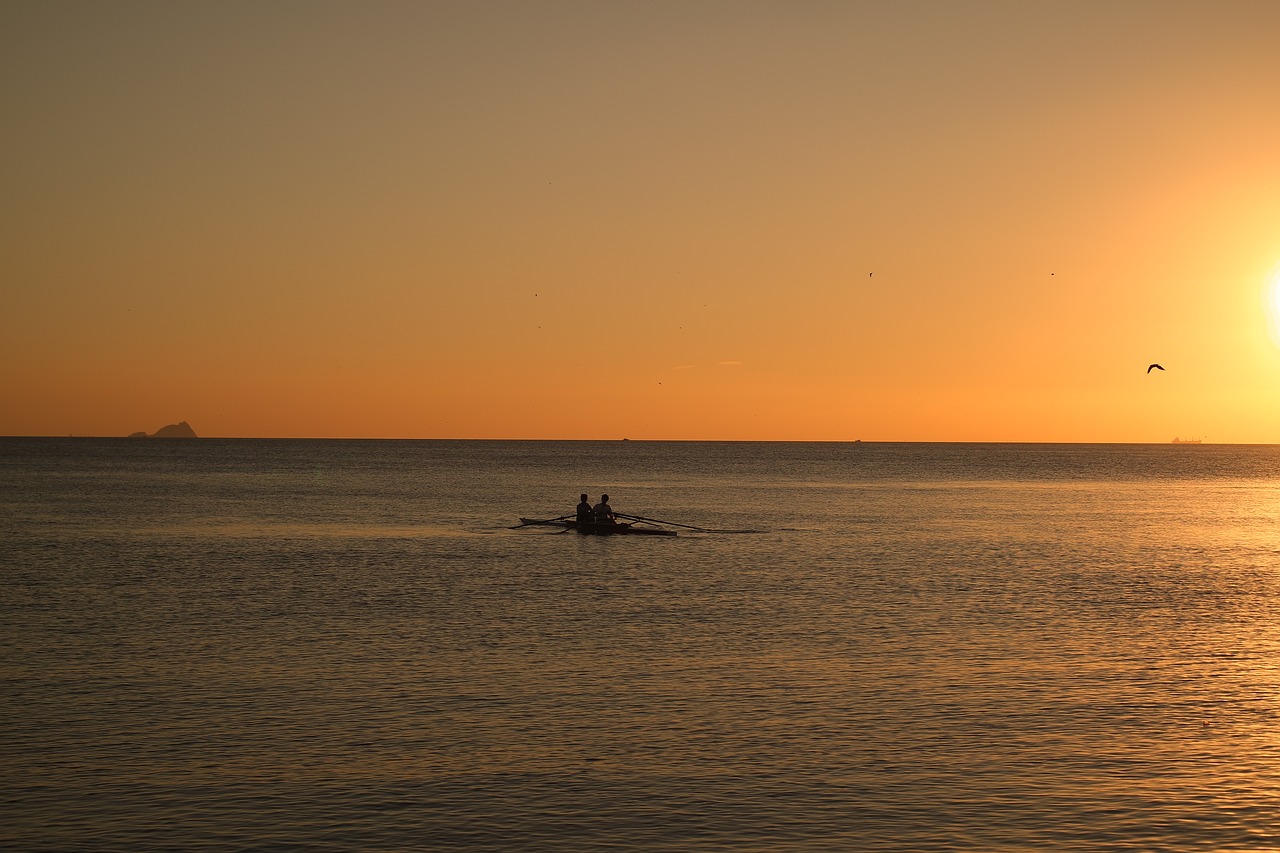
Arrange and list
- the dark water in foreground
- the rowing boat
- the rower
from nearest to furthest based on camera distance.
Result: the dark water in foreground, the rowing boat, the rower

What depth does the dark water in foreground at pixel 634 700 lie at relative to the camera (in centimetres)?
1548

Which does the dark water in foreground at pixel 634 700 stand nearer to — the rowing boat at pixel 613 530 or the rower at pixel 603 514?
the rowing boat at pixel 613 530

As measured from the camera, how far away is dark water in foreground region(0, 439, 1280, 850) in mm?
15477

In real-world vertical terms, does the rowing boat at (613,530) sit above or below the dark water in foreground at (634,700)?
above

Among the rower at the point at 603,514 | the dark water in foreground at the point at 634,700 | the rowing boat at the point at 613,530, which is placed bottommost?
the dark water in foreground at the point at 634,700

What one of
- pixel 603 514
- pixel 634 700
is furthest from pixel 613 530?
pixel 634 700

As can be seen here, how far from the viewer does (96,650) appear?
26.6 meters

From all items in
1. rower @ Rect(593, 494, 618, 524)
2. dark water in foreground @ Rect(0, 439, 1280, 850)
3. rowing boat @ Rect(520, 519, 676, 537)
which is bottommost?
dark water in foreground @ Rect(0, 439, 1280, 850)

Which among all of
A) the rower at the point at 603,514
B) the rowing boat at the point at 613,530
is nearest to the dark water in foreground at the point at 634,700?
the rowing boat at the point at 613,530

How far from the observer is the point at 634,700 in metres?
21.9

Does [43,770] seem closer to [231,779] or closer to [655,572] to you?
[231,779]

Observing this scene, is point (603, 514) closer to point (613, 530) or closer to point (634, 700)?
point (613, 530)

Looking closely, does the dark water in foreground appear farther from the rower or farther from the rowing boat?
the rower

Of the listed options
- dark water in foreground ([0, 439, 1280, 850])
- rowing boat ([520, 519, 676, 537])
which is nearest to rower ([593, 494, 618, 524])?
rowing boat ([520, 519, 676, 537])
